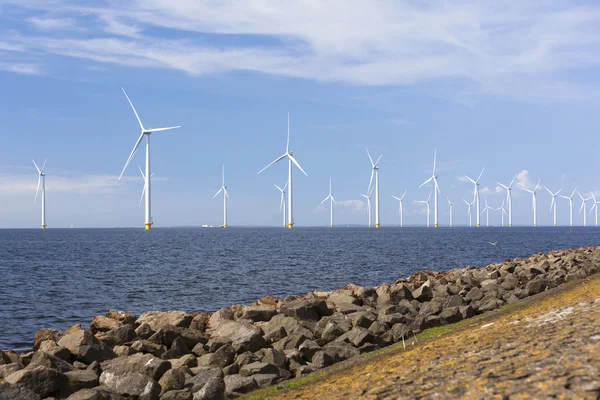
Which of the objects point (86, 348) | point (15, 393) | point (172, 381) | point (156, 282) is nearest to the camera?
point (15, 393)

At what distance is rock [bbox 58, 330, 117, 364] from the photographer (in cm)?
1428

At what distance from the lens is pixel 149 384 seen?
11.2m

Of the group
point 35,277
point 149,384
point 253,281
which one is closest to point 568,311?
point 149,384

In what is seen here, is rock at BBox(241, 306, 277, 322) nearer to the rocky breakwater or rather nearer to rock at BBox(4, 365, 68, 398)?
the rocky breakwater

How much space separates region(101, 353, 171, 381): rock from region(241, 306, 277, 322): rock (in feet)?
16.4

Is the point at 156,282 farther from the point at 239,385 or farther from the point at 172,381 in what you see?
the point at 239,385

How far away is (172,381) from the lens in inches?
457

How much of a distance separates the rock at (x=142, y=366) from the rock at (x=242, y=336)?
6.64 ft

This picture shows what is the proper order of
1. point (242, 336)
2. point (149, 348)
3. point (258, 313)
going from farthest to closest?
point (258, 313) → point (242, 336) → point (149, 348)

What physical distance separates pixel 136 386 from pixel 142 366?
136 cm

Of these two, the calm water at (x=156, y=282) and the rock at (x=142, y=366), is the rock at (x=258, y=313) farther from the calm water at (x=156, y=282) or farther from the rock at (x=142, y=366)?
the calm water at (x=156, y=282)

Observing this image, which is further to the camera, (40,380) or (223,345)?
(223,345)

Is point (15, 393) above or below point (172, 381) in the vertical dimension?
above

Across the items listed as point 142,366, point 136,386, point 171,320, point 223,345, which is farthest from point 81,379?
point 171,320
